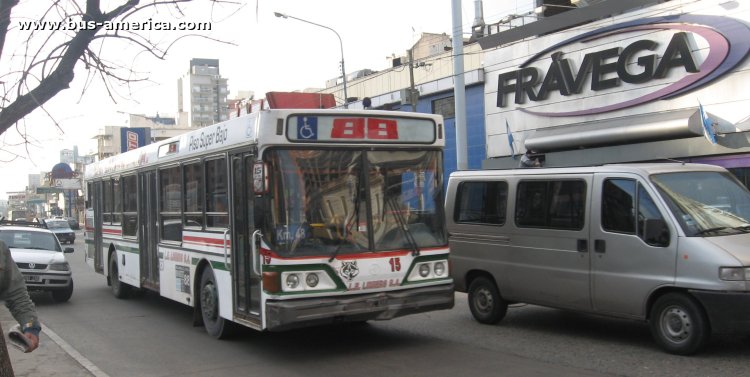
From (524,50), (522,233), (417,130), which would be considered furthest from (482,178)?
(524,50)

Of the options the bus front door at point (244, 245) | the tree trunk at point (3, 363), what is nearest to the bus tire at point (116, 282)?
the bus front door at point (244, 245)

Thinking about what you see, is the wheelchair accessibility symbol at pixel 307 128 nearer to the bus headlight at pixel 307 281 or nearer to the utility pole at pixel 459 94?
the bus headlight at pixel 307 281

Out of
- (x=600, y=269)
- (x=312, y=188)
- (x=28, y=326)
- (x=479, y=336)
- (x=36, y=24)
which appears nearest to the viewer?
Result: (x=28, y=326)

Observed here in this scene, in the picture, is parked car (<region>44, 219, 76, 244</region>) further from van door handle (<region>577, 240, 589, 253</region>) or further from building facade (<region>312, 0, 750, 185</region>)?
van door handle (<region>577, 240, 589, 253</region>)

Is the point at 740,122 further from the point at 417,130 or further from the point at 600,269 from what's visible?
the point at 417,130

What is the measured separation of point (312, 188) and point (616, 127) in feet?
40.6

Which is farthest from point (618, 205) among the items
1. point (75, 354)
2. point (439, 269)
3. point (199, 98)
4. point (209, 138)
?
point (199, 98)

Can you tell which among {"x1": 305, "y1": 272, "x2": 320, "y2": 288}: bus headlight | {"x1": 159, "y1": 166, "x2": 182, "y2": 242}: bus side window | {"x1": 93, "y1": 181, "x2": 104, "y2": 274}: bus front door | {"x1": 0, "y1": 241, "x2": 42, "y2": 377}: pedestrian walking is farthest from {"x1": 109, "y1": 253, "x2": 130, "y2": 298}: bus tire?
{"x1": 0, "y1": 241, "x2": 42, "y2": 377}: pedestrian walking

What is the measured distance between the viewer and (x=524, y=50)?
802 inches

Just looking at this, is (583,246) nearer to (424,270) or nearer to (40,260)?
(424,270)

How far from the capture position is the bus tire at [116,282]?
12.9 m

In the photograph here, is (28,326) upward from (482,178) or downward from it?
downward

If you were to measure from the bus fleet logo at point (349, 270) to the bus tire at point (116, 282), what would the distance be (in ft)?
24.4

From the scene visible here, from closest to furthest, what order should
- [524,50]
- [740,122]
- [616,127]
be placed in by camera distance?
[740,122]
[616,127]
[524,50]
